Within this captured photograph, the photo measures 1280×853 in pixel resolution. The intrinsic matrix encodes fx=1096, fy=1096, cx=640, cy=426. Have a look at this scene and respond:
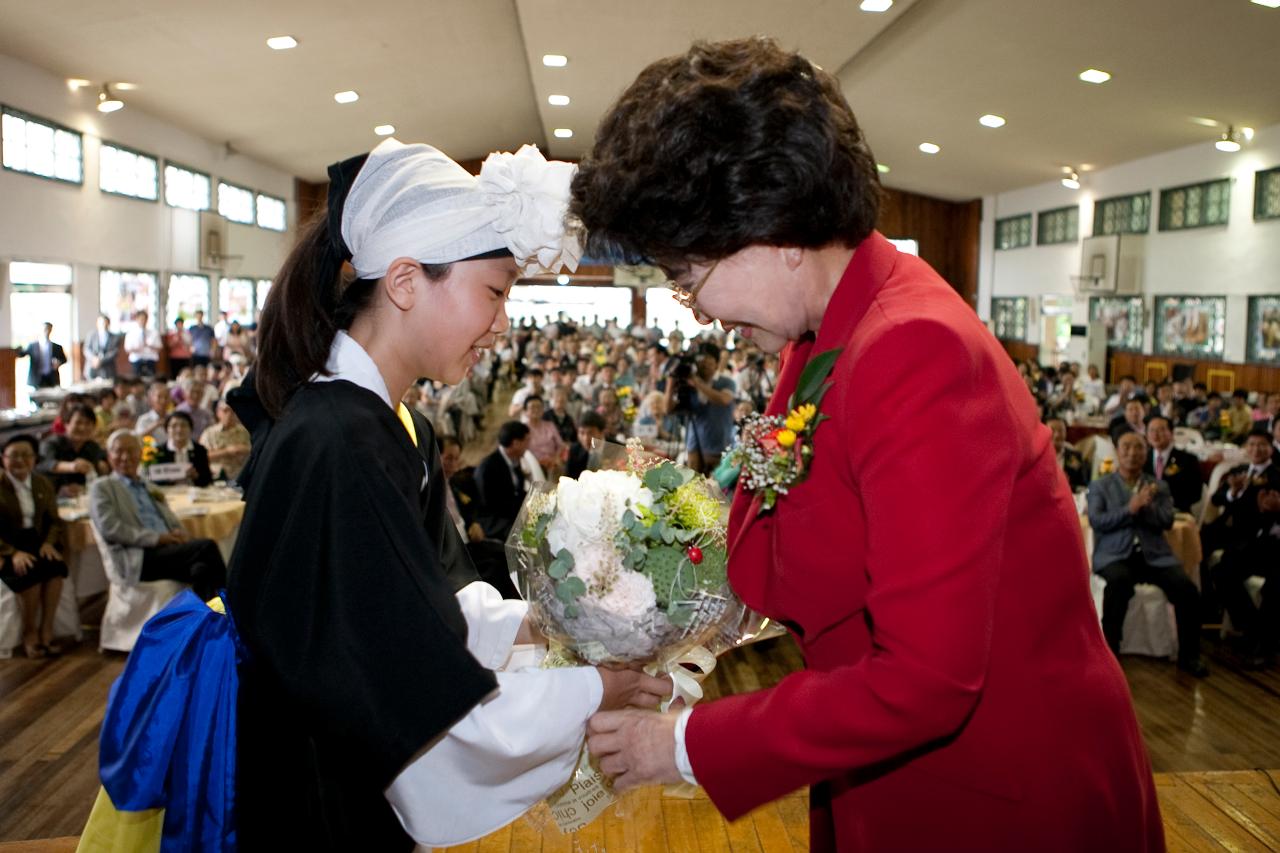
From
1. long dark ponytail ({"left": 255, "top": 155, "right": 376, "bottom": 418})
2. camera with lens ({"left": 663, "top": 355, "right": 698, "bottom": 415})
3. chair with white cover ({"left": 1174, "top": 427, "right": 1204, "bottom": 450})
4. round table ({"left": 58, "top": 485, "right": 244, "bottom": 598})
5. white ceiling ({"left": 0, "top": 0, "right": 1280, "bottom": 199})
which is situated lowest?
round table ({"left": 58, "top": 485, "right": 244, "bottom": 598})

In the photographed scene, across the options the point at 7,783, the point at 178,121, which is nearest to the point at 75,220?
the point at 178,121

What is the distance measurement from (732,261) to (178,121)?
18.0m

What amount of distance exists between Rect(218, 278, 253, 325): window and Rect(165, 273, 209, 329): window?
0.73 m

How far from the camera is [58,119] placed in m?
13.4

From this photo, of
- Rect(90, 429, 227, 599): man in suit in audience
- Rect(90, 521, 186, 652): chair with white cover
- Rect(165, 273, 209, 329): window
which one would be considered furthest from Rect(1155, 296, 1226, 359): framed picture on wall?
Rect(165, 273, 209, 329): window

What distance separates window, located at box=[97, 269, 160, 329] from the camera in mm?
15258

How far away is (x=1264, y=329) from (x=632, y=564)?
14.8 m

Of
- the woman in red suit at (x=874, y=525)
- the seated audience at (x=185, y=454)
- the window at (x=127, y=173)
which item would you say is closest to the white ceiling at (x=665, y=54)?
the window at (x=127, y=173)

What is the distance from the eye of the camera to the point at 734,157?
1062mm

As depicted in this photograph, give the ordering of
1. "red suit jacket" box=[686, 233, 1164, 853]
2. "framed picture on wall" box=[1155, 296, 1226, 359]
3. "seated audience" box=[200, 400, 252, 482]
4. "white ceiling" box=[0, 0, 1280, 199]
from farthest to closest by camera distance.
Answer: "framed picture on wall" box=[1155, 296, 1226, 359] < "white ceiling" box=[0, 0, 1280, 199] < "seated audience" box=[200, 400, 252, 482] < "red suit jacket" box=[686, 233, 1164, 853]

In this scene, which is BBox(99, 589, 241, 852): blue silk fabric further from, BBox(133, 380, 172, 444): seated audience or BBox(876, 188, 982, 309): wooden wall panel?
BBox(876, 188, 982, 309): wooden wall panel

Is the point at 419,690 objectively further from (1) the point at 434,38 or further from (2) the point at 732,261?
(1) the point at 434,38

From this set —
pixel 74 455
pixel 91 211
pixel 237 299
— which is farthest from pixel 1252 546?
pixel 237 299

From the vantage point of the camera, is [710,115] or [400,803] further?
[400,803]
